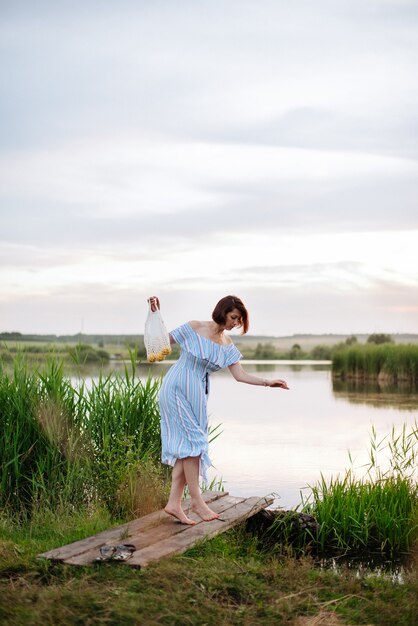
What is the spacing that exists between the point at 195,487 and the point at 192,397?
1.97 feet

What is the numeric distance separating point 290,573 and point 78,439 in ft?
8.38

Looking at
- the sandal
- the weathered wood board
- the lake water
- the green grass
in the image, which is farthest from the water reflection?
the sandal

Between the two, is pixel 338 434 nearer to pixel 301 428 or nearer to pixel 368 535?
pixel 301 428

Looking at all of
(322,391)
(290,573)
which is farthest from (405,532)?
(322,391)

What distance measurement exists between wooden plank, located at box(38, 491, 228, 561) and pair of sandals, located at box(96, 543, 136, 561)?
128 mm

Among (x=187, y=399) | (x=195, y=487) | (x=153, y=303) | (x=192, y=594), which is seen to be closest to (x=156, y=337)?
(x=153, y=303)

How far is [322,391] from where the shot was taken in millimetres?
25578

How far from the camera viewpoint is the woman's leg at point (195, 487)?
512 cm

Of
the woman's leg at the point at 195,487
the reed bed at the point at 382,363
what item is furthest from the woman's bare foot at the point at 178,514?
the reed bed at the point at 382,363

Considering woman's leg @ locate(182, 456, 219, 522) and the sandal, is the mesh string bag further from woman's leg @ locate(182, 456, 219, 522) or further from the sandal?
the sandal

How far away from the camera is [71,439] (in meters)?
6.15

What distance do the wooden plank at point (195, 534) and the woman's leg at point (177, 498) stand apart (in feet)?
0.35

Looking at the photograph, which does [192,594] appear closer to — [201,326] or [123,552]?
[123,552]

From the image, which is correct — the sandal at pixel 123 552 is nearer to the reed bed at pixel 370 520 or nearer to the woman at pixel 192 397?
the woman at pixel 192 397
